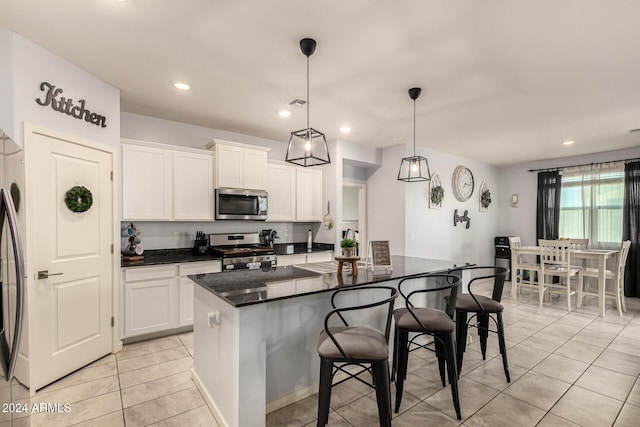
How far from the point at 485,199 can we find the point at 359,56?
5.74 metres

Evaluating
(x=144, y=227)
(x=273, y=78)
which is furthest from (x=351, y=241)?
(x=144, y=227)

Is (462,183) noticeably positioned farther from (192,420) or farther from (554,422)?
(192,420)

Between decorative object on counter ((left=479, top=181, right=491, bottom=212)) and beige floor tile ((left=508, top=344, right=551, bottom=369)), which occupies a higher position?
decorative object on counter ((left=479, top=181, right=491, bottom=212))

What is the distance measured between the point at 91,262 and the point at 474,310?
342 cm

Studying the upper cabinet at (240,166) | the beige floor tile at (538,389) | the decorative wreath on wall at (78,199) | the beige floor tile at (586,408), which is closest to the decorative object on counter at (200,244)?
the upper cabinet at (240,166)

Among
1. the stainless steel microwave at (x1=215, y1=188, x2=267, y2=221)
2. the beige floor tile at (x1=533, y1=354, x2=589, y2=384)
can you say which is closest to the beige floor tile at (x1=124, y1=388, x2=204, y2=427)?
the stainless steel microwave at (x1=215, y1=188, x2=267, y2=221)

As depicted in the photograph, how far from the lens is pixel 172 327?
3527mm

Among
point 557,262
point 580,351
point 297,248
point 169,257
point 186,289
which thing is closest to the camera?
point 580,351

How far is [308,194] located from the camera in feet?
17.0

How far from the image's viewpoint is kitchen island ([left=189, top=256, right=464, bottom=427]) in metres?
1.83

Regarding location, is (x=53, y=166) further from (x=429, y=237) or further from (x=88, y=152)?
(x=429, y=237)

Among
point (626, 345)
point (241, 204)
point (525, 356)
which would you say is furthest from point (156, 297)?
point (626, 345)

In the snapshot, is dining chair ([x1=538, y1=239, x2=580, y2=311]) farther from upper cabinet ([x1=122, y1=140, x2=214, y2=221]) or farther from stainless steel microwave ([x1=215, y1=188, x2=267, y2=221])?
upper cabinet ([x1=122, y1=140, x2=214, y2=221])

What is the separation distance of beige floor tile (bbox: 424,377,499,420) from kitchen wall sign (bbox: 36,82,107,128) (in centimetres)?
374
